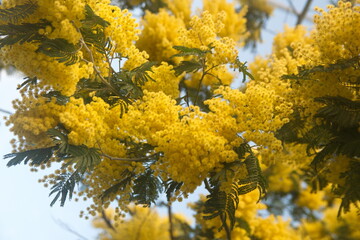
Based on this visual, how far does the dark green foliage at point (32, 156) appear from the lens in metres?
2.13

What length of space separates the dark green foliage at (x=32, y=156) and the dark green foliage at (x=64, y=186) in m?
0.20

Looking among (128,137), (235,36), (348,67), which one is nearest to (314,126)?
(348,67)

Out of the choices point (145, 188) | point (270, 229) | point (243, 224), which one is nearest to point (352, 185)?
point (145, 188)

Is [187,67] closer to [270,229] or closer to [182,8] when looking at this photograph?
[270,229]

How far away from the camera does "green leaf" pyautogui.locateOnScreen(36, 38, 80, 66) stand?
7.02ft

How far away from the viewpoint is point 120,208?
8.49 ft

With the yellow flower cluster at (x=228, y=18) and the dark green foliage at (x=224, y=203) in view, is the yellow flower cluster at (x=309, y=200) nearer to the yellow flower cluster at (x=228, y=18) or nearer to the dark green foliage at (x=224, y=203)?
the yellow flower cluster at (x=228, y=18)

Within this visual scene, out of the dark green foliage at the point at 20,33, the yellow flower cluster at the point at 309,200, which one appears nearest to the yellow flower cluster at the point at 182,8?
the dark green foliage at the point at 20,33

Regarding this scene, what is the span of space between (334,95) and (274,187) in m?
3.60

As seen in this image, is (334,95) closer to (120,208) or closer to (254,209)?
(120,208)

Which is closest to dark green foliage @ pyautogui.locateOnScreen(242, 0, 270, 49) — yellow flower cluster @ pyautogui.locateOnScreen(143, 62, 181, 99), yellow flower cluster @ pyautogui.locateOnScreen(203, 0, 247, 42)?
yellow flower cluster @ pyautogui.locateOnScreen(203, 0, 247, 42)

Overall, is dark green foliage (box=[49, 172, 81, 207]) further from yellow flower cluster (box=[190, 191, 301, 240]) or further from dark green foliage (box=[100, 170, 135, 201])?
yellow flower cluster (box=[190, 191, 301, 240])

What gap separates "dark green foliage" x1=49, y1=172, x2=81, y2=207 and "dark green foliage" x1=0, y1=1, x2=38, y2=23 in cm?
82

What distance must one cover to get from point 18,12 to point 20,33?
0.32 ft
